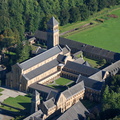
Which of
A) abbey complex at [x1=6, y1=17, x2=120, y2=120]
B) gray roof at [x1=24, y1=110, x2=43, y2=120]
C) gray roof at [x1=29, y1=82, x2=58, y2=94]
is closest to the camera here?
gray roof at [x1=24, y1=110, x2=43, y2=120]

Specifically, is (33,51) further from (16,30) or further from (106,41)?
(106,41)

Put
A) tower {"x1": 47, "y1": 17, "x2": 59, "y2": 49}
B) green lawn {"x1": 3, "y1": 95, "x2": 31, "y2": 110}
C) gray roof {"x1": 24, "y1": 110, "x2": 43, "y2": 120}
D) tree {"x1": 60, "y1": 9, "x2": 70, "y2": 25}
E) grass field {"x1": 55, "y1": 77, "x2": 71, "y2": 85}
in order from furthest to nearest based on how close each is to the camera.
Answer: tree {"x1": 60, "y1": 9, "x2": 70, "y2": 25}, tower {"x1": 47, "y1": 17, "x2": 59, "y2": 49}, grass field {"x1": 55, "y1": 77, "x2": 71, "y2": 85}, green lawn {"x1": 3, "y1": 95, "x2": 31, "y2": 110}, gray roof {"x1": 24, "y1": 110, "x2": 43, "y2": 120}

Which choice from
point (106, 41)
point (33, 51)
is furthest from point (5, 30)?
point (106, 41)

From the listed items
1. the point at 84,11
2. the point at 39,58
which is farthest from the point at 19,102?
the point at 84,11

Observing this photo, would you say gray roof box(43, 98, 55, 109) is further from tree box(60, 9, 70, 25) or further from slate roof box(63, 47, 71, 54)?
tree box(60, 9, 70, 25)

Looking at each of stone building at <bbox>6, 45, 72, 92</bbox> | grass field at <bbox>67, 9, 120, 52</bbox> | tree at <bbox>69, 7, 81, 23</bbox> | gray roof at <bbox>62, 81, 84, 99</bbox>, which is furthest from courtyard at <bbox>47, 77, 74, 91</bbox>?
tree at <bbox>69, 7, 81, 23</bbox>

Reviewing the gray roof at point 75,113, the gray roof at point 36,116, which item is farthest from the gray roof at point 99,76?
the gray roof at point 36,116

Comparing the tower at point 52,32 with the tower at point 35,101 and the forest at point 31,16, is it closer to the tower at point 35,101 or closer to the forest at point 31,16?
the forest at point 31,16
